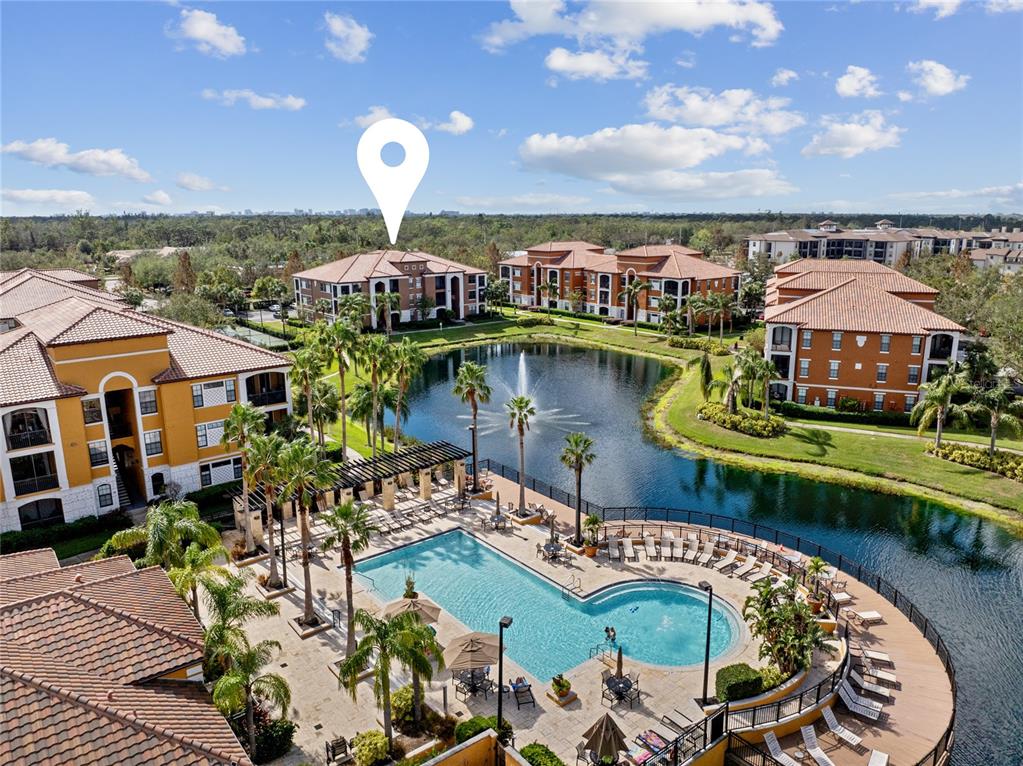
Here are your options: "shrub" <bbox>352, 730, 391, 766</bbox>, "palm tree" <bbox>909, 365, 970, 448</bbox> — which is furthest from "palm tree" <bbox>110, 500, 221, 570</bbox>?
"palm tree" <bbox>909, 365, 970, 448</bbox>

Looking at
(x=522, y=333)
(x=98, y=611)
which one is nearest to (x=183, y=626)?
(x=98, y=611)

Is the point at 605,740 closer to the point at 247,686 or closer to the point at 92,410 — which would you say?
the point at 247,686

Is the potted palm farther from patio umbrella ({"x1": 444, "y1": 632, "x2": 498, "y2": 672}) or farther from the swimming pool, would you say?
patio umbrella ({"x1": 444, "y1": 632, "x2": 498, "y2": 672})

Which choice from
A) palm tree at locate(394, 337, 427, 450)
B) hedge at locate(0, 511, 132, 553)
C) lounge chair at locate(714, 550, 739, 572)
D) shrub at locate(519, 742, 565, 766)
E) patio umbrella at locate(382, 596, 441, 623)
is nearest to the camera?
shrub at locate(519, 742, 565, 766)

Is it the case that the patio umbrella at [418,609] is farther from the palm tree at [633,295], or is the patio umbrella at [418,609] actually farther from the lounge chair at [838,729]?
the palm tree at [633,295]

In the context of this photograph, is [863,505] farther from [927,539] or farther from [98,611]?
[98,611]

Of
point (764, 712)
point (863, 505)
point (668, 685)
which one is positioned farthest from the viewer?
point (863, 505)

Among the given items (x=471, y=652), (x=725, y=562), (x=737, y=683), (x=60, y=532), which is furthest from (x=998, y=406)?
(x=60, y=532)
